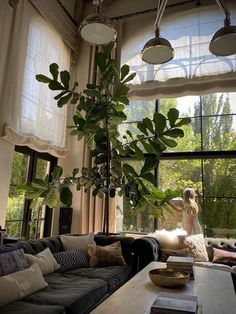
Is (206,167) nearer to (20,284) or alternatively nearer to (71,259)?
(71,259)

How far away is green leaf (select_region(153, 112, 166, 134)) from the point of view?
3047 mm

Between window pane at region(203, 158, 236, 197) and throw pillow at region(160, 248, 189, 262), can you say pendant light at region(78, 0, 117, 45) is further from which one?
window pane at region(203, 158, 236, 197)

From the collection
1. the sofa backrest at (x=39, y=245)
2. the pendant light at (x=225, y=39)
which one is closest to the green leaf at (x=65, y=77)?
the pendant light at (x=225, y=39)

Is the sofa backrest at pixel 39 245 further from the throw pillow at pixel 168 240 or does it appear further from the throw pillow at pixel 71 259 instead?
the throw pillow at pixel 168 240

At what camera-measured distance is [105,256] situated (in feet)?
10.9

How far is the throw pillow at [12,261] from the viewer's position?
2.19m

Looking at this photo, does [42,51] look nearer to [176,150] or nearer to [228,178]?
[176,150]

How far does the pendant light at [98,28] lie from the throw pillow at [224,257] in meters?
3.03

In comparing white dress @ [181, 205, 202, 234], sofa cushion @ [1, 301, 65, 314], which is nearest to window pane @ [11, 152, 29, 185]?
sofa cushion @ [1, 301, 65, 314]

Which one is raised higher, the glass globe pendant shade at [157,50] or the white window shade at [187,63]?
the white window shade at [187,63]

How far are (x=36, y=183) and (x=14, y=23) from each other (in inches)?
94.7

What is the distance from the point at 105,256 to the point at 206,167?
246cm

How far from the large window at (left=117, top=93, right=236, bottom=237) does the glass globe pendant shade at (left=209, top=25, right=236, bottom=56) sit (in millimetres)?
2344

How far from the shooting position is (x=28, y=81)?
4277 mm
